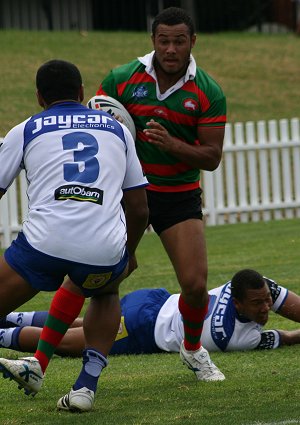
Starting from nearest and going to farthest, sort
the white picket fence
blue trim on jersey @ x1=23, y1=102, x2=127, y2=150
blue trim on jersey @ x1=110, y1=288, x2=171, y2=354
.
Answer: blue trim on jersey @ x1=23, y1=102, x2=127, y2=150, blue trim on jersey @ x1=110, y1=288, x2=171, y2=354, the white picket fence

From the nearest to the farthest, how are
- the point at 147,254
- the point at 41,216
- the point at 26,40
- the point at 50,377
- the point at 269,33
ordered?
1. the point at 41,216
2. the point at 50,377
3. the point at 147,254
4. the point at 26,40
5. the point at 269,33

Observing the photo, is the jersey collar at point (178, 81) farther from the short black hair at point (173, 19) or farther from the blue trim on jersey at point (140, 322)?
the blue trim on jersey at point (140, 322)

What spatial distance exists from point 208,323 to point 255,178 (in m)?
9.30

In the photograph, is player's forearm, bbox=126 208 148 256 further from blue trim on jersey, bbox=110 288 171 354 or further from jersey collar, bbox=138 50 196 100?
blue trim on jersey, bbox=110 288 171 354

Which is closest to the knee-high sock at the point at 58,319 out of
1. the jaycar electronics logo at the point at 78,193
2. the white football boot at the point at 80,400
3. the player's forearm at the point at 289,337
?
the white football boot at the point at 80,400

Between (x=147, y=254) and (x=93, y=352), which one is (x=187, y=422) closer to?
(x=93, y=352)

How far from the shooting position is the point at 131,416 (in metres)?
6.07

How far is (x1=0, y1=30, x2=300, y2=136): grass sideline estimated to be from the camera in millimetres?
23969

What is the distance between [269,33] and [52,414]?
27813mm

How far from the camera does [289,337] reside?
8.25 metres

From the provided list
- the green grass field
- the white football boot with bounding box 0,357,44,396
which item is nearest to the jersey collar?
the green grass field

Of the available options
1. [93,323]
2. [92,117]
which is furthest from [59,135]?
[93,323]

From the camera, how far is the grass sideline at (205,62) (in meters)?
24.0

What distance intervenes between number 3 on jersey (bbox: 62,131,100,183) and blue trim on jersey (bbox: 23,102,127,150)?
0.06 m
